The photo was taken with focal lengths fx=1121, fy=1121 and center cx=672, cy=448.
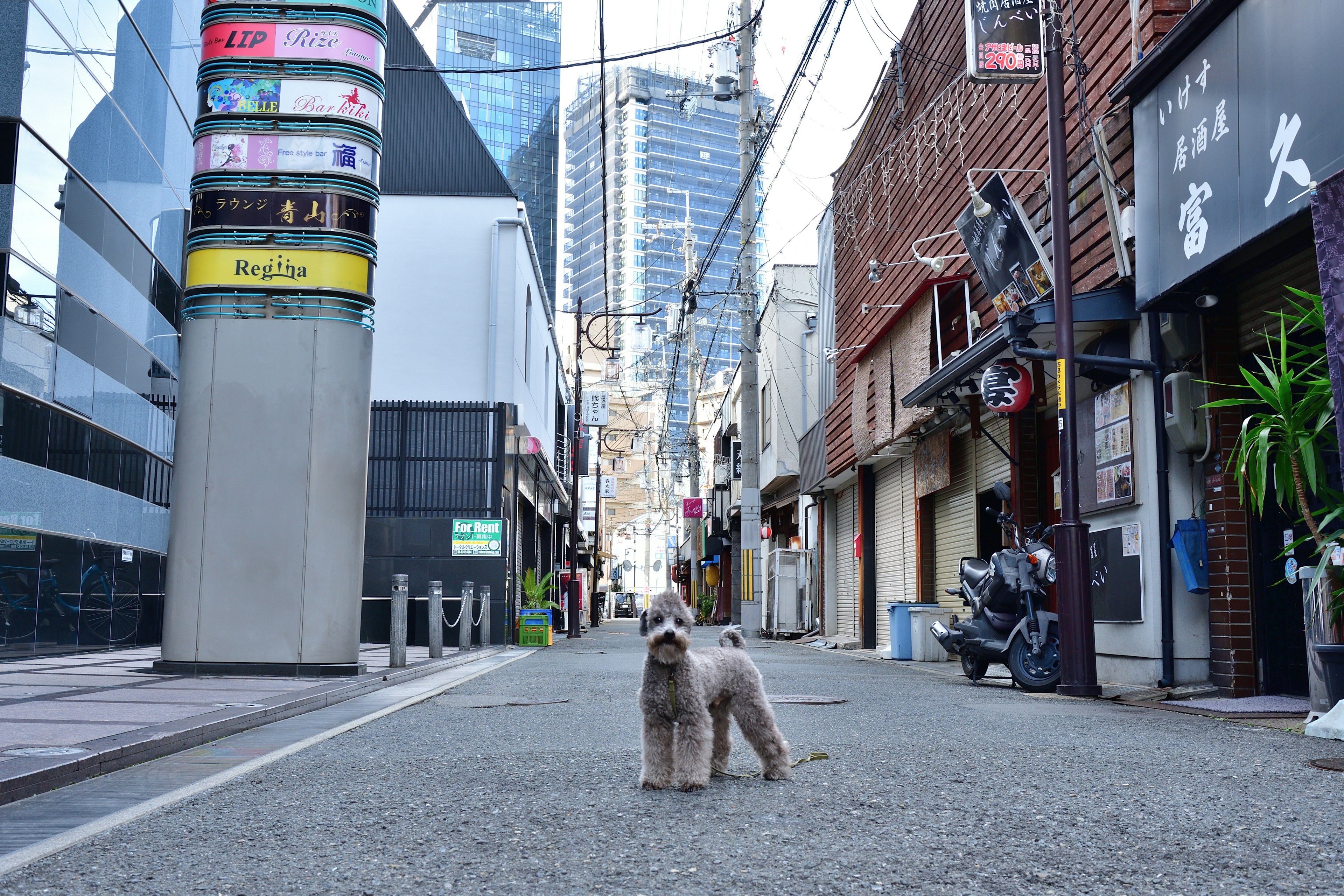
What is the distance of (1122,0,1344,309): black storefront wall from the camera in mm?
7184

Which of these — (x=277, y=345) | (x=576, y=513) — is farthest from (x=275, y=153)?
(x=576, y=513)

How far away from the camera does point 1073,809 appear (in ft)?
14.0

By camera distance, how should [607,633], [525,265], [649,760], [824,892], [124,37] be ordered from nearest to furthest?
[824,892] < [649,760] < [124,37] < [525,265] < [607,633]

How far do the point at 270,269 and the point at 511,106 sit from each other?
13273 cm

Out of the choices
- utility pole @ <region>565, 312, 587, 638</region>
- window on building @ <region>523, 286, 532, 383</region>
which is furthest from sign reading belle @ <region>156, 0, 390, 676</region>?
window on building @ <region>523, 286, 532, 383</region>

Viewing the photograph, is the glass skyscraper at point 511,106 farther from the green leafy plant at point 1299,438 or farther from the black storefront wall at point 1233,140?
the green leafy plant at point 1299,438

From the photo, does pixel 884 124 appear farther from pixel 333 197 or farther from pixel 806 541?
pixel 806 541

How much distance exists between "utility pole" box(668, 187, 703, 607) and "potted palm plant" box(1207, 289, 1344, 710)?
21433mm

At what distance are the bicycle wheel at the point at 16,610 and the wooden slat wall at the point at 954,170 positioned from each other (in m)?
11.6

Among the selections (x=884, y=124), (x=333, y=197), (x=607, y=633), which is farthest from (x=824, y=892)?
(x=607, y=633)

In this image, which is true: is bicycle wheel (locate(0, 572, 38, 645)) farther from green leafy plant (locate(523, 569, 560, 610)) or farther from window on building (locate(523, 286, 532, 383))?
window on building (locate(523, 286, 532, 383))

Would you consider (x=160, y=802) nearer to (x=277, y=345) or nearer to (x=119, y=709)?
(x=119, y=709)

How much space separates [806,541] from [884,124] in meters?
13.9

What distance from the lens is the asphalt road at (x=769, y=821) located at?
10.6 ft
